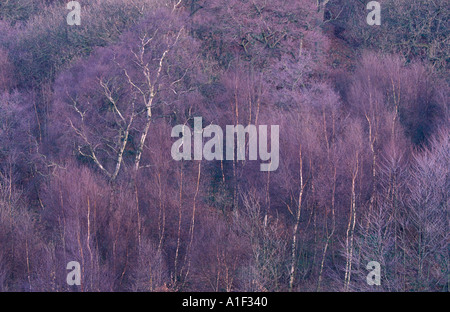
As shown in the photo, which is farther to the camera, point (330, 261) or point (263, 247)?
point (330, 261)

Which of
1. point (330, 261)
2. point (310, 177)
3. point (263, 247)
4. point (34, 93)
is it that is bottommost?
point (330, 261)

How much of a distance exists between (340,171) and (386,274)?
7266 millimetres

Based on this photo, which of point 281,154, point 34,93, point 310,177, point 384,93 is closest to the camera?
point 310,177

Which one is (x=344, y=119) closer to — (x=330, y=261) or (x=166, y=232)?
(x=330, y=261)

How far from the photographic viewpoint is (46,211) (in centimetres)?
2258

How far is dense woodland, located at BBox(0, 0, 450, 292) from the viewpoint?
18.6 metres

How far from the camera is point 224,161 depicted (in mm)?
27703

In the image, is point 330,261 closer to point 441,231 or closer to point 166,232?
point 441,231

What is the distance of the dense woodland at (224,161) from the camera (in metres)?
18.6

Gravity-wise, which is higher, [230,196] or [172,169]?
[172,169]

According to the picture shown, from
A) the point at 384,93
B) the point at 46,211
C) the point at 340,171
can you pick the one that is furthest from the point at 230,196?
the point at 384,93

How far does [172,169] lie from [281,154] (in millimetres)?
5562

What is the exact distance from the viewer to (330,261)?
70.0ft

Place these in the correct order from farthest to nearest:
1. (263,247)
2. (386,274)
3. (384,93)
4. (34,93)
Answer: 1. (34,93)
2. (384,93)
3. (263,247)
4. (386,274)
